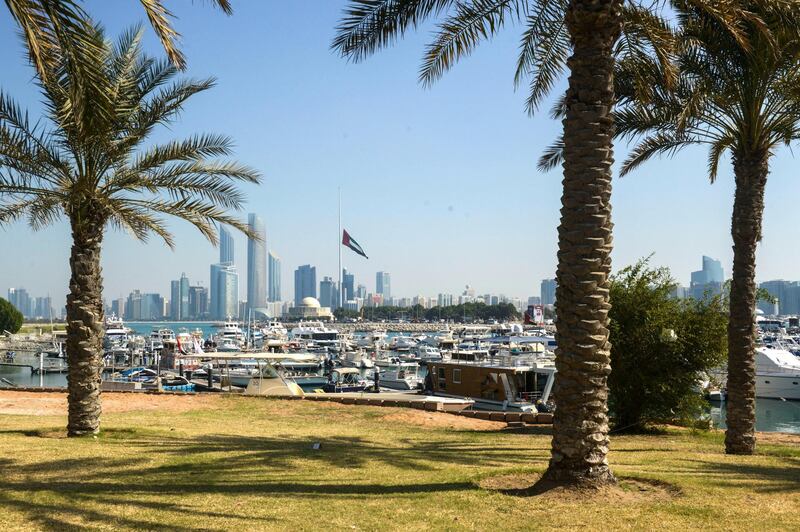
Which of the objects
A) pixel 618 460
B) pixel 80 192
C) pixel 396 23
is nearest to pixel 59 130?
pixel 80 192

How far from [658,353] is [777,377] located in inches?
1161

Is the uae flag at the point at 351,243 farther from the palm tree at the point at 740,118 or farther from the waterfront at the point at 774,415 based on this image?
the palm tree at the point at 740,118

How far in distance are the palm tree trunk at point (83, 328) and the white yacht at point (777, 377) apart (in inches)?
1569

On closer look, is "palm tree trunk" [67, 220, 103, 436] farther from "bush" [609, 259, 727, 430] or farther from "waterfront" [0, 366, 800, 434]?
"waterfront" [0, 366, 800, 434]

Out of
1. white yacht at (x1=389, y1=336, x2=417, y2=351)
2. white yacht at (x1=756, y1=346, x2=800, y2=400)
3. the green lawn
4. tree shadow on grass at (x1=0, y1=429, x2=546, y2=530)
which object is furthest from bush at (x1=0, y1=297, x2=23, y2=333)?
tree shadow on grass at (x1=0, y1=429, x2=546, y2=530)

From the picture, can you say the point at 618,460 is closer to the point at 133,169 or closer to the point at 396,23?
the point at 396,23

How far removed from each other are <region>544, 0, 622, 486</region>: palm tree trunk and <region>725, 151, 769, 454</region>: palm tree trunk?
5.90 meters

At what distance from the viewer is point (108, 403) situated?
20.2m

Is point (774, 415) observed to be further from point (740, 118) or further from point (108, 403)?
point (108, 403)

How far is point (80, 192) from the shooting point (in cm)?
1258

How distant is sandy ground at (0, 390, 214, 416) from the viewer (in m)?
18.6

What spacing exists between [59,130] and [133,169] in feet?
4.57

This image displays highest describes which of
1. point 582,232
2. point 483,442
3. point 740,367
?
point 582,232

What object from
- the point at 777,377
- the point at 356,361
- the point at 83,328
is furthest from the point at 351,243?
the point at 83,328
